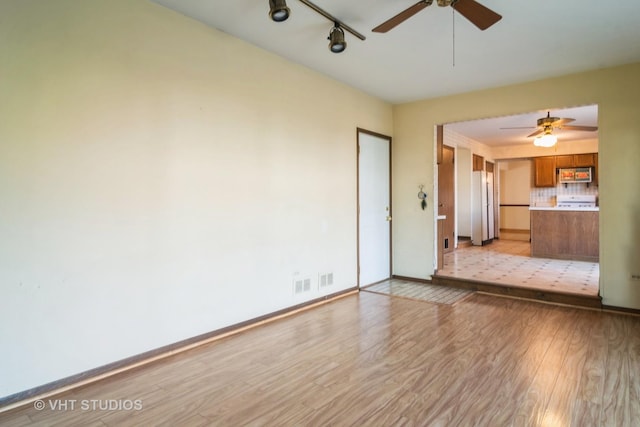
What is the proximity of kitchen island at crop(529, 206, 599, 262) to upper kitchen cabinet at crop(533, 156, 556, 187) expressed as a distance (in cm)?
259

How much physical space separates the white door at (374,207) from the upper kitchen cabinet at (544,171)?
577 centimetres

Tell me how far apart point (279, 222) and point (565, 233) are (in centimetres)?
589

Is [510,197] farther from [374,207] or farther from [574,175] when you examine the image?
[374,207]

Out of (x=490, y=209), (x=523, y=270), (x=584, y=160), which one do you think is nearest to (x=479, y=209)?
(x=490, y=209)

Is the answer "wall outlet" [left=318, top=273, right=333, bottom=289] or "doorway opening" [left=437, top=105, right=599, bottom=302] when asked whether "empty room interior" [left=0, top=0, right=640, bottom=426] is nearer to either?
"wall outlet" [left=318, top=273, right=333, bottom=289]

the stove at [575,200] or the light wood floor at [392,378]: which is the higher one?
the stove at [575,200]

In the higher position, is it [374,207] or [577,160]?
[577,160]

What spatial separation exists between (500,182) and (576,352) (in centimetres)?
897

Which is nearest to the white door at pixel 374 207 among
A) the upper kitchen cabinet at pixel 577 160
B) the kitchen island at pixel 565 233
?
the kitchen island at pixel 565 233

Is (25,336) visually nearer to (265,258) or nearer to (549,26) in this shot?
(265,258)

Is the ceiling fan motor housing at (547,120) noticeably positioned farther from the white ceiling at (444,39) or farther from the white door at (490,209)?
A: the white door at (490,209)

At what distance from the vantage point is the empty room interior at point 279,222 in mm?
2166

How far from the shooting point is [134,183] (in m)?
2.63

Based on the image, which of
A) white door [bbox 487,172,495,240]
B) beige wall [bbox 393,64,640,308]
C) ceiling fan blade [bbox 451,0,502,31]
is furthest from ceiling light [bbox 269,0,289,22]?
white door [bbox 487,172,495,240]
